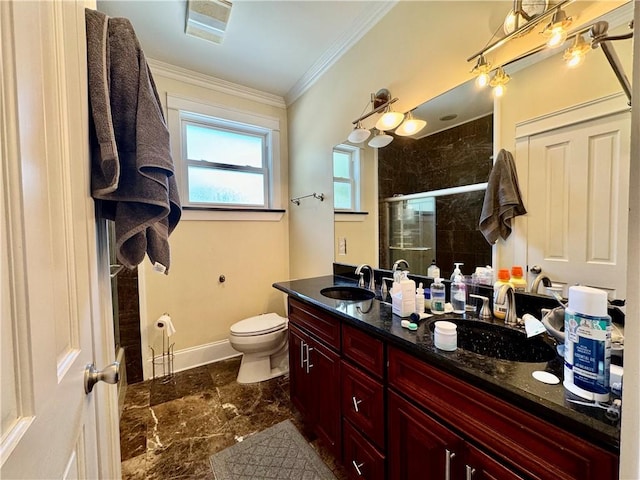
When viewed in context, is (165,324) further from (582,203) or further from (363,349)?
(582,203)

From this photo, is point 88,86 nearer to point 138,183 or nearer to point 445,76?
point 138,183

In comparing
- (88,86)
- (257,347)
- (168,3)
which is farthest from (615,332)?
(168,3)

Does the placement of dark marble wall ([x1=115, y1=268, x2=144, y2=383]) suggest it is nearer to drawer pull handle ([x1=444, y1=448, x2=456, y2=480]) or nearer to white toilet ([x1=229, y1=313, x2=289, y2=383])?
white toilet ([x1=229, y1=313, x2=289, y2=383])

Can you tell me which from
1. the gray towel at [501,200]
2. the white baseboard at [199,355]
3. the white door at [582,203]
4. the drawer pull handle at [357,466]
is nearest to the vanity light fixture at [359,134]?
the gray towel at [501,200]

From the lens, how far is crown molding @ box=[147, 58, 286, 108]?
86.9 inches

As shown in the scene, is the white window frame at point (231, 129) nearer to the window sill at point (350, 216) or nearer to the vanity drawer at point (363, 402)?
the window sill at point (350, 216)

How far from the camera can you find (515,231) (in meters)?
1.18

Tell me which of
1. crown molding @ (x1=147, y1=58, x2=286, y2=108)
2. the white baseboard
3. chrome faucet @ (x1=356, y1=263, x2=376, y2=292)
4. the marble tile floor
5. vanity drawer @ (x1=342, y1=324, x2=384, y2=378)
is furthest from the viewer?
the white baseboard

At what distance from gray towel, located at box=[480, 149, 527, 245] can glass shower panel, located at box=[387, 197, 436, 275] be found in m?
0.29

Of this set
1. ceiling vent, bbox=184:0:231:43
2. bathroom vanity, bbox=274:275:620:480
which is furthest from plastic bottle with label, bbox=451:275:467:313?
ceiling vent, bbox=184:0:231:43

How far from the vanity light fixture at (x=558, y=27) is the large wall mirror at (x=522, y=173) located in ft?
0.10

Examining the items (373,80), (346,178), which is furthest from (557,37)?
(346,178)

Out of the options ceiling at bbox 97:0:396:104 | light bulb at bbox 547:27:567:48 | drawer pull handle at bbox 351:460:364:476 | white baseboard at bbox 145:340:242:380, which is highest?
ceiling at bbox 97:0:396:104

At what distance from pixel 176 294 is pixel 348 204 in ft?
5.47
